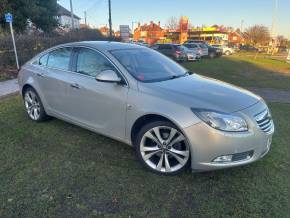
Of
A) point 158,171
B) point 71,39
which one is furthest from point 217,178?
point 71,39

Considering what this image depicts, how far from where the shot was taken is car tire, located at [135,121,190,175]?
3277 millimetres

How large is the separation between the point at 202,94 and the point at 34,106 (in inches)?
132

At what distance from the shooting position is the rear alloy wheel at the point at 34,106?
5.10m

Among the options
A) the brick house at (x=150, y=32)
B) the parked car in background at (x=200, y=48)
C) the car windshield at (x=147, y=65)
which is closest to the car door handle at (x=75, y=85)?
the car windshield at (x=147, y=65)

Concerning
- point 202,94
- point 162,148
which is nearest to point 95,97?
point 162,148

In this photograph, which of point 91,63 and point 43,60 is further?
point 43,60

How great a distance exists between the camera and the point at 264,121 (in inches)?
134

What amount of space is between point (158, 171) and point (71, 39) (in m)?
16.8

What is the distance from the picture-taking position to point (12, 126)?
508cm

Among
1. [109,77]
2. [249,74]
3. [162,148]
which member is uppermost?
[109,77]

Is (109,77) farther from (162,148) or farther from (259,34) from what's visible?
(259,34)

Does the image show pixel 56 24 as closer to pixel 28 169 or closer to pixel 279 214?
pixel 28 169

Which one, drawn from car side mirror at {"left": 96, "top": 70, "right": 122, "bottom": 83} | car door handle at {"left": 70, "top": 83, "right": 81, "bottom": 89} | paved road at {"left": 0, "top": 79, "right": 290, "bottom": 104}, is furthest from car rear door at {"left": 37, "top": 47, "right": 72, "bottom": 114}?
paved road at {"left": 0, "top": 79, "right": 290, "bottom": 104}

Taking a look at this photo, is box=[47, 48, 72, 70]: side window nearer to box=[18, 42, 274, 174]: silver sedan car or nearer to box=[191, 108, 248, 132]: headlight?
box=[18, 42, 274, 174]: silver sedan car
